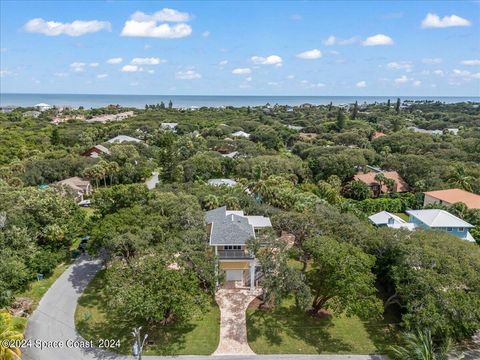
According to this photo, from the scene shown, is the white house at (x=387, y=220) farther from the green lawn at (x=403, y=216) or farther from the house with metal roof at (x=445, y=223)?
the green lawn at (x=403, y=216)

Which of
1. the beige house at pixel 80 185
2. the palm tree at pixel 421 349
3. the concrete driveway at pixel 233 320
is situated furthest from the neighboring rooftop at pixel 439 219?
the beige house at pixel 80 185

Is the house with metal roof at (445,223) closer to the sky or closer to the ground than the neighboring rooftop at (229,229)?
closer to the ground

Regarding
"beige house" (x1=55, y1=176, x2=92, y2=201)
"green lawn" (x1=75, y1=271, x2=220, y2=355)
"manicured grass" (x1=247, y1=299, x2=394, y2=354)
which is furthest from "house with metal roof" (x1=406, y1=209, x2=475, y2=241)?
"beige house" (x1=55, y1=176, x2=92, y2=201)

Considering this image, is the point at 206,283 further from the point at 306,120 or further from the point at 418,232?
the point at 306,120

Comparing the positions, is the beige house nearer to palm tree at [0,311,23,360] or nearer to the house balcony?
the house balcony

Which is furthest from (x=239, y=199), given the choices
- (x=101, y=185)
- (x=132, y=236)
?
(x=101, y=185)

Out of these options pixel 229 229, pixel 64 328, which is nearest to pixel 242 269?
pixel 229 229
